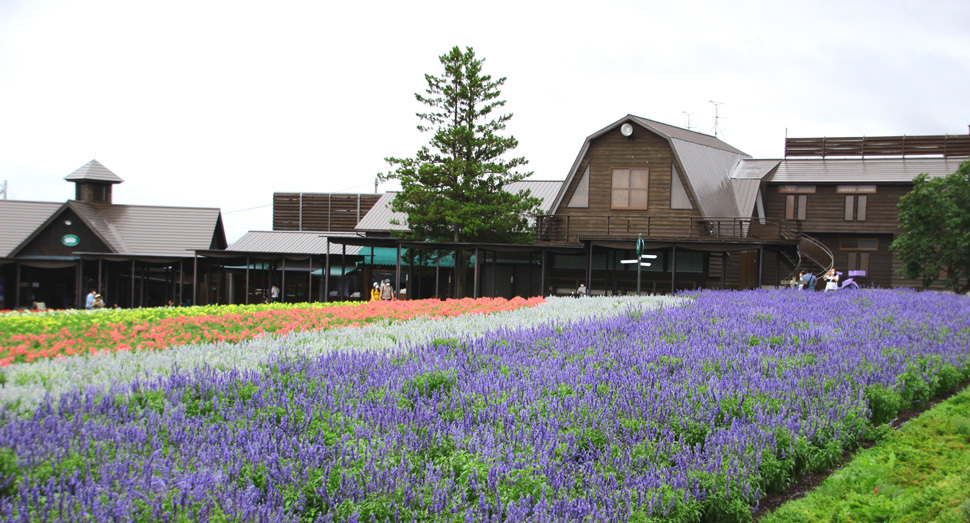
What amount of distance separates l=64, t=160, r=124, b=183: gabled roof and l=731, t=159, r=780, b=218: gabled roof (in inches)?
1500

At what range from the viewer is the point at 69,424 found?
16.5 ft

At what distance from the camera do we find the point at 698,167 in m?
32.2

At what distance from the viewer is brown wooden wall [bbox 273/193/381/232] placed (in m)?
50.8

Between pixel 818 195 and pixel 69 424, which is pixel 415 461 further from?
pixel 818 195

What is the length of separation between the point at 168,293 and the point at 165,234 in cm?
586

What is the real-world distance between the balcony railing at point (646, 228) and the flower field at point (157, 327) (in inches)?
568

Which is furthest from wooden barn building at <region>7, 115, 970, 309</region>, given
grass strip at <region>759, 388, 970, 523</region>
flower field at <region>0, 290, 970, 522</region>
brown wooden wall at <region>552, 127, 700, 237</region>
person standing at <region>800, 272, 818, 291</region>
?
grass strip at <region>759, 388, 970, 523</region>

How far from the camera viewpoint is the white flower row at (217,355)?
252 inches

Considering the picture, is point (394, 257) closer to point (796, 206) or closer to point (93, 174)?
point (796, 206)

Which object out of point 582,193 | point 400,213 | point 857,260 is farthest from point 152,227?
point 857,260

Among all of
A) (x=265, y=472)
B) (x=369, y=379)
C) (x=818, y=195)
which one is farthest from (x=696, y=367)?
(x=818, y=195)

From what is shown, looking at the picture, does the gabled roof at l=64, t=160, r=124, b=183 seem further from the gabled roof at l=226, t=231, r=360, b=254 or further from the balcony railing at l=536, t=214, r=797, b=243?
the balcony railing at l=536, t=214, r=797, b=243

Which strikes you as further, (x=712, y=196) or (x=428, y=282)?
(x=428, y=282)

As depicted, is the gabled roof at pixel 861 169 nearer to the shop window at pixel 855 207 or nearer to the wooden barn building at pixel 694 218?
the wooden barn building at pixel 694 218
